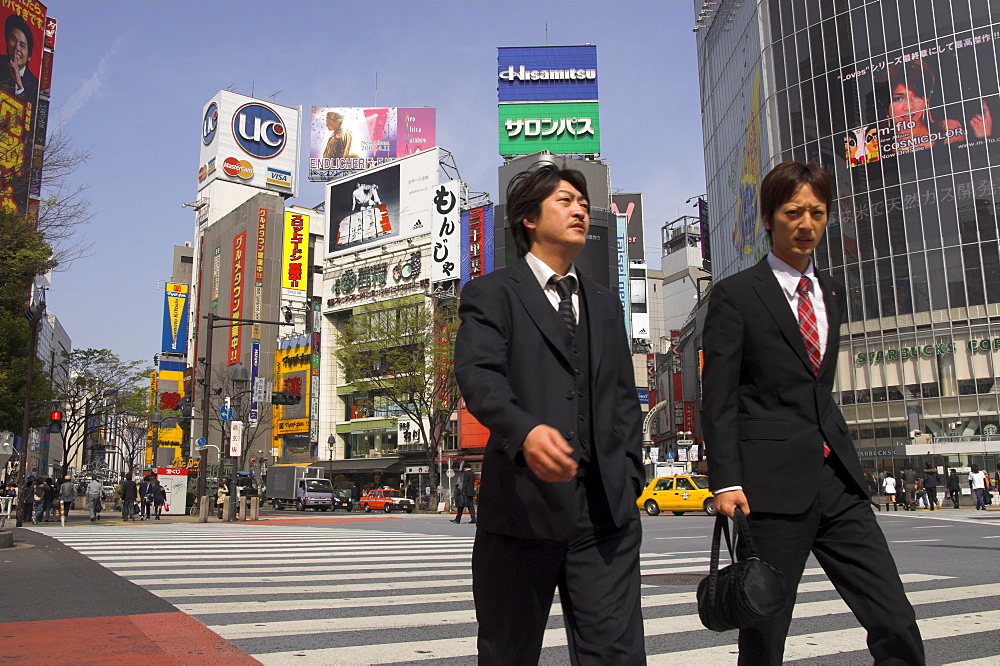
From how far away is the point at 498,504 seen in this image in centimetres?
232

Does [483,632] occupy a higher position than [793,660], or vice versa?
[483,632]

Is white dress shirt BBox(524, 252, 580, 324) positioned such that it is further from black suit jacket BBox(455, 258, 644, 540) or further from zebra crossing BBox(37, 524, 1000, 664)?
zebra crossing BBox(37, 524, 1000, 664)

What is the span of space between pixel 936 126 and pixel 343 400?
147 ft

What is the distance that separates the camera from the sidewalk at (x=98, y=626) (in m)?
4.40

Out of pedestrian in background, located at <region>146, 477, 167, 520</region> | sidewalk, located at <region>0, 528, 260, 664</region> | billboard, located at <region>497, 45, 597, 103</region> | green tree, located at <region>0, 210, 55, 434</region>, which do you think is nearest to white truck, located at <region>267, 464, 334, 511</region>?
green tree, located at <region>0, 210, 55, 434</region>

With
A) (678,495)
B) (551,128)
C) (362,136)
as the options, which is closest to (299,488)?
(678,495)

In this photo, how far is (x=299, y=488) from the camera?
43125 millimetres

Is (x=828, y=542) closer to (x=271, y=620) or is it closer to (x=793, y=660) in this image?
(x=793, y=660)

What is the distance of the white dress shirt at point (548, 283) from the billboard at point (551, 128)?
214 ft

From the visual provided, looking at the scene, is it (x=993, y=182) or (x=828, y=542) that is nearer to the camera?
(x=828, y=542)

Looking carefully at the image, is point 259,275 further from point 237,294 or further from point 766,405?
point 766,405

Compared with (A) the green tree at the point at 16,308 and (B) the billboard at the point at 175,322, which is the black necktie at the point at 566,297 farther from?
(B) the billboard at the point at 175,322

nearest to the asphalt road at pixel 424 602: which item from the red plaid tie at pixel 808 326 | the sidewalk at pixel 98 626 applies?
the sidewalk at pixel 98 626

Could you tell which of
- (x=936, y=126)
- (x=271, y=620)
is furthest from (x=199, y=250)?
(x=271, y=620)
